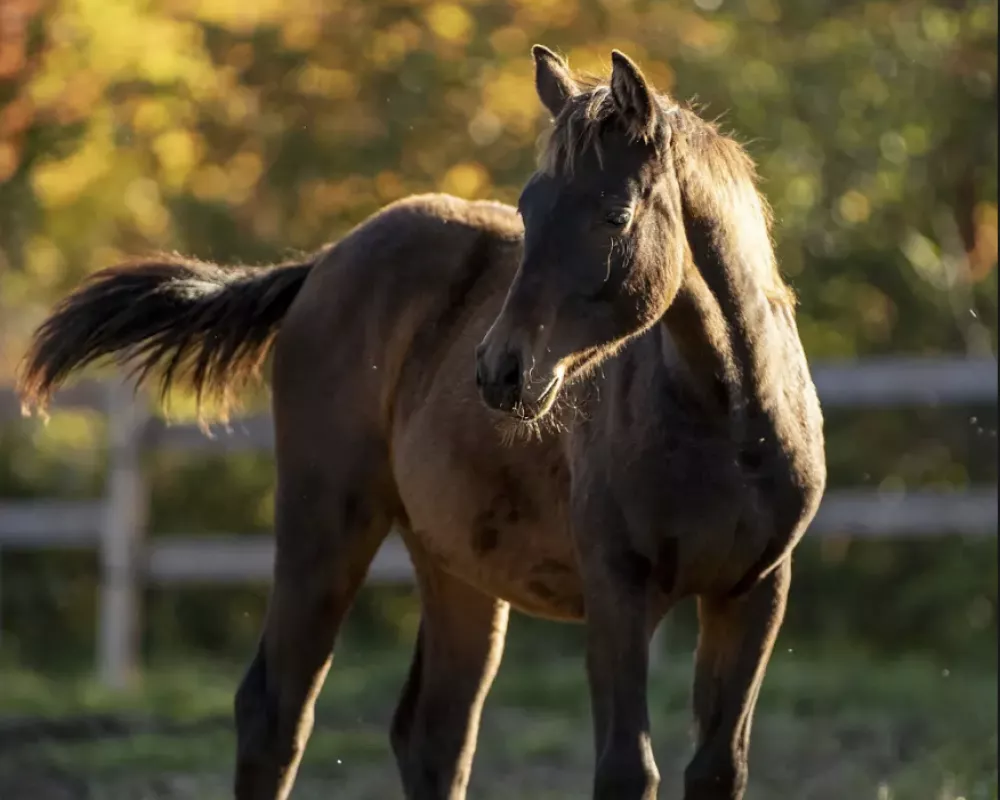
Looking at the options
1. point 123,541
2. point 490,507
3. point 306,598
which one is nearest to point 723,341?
point 490,507

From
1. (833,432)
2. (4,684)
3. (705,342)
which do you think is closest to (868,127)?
(833,432)

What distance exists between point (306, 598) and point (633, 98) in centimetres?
200

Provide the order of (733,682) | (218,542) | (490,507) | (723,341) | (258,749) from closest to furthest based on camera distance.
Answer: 1. (723,341)
2. (733,682)
3. (490,507)
4. (258,749)
5. (218,542)

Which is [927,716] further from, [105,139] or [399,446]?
[105,139]

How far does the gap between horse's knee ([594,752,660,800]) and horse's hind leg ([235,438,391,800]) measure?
1.41m

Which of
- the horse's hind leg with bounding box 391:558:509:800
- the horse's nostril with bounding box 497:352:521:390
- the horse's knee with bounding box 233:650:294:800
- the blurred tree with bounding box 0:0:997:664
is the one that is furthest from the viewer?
the blurred tree with bounding box 0:0:997:664

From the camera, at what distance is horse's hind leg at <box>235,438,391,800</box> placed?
16.9 ft

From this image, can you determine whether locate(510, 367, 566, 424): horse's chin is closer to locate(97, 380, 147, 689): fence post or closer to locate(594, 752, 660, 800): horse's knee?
locate(594, 752, 660, 800): horse's knee

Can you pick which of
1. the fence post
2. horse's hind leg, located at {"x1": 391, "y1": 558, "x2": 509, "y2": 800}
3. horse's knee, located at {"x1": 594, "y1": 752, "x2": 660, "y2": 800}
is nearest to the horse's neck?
horse's knee, located at {"x1": 594, "y1": 752, "x2": 660, "y2": 800}

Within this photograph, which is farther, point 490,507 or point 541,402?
point 490,507

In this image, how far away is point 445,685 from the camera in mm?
5289

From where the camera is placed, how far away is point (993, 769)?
630 centimetres

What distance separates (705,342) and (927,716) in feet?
13.7

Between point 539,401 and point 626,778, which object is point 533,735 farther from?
point 539,401
